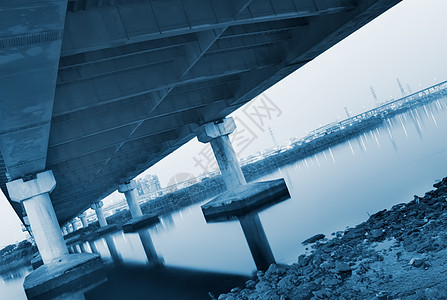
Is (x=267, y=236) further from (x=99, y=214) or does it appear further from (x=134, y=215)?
(x=99, y=214)

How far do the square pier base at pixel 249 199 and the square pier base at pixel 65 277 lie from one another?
7933 mm

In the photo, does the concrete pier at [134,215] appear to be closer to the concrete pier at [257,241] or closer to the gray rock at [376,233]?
the concrete pier at [257,241]

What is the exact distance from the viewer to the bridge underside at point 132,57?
733cm

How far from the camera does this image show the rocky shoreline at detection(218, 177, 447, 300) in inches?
227

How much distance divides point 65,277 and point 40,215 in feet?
11.6

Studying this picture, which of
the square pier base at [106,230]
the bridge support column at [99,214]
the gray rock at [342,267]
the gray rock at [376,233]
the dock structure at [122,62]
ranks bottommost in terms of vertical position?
the square pier base at [106,230]

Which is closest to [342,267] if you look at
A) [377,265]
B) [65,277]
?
[377,265]

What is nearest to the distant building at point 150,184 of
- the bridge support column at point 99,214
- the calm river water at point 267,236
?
the bridge support column at point 99,214

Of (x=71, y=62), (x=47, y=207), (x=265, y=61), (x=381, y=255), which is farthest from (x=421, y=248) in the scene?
(x=47, y=207)

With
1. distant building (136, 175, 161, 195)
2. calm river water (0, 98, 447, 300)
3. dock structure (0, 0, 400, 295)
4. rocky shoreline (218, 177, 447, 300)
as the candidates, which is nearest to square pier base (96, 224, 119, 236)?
dock structure (0, 0, 400, 295)

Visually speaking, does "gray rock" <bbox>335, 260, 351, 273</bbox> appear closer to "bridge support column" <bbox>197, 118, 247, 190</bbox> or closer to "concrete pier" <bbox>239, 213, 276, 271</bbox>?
"concrete pier" <bbox>239, 213, 276, 271</bbox>

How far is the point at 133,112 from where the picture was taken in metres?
17.0

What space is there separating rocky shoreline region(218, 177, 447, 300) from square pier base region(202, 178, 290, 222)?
12192 mm

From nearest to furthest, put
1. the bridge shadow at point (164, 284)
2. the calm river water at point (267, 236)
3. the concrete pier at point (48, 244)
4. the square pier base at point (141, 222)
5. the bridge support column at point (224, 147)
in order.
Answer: the bridge shadow at point (164, 284) → the calm river water at point (267, 236) → the concrete pier at point (48, 244) → the bridge support column at point (224, 147) → the square pier base at point (141, 222)
